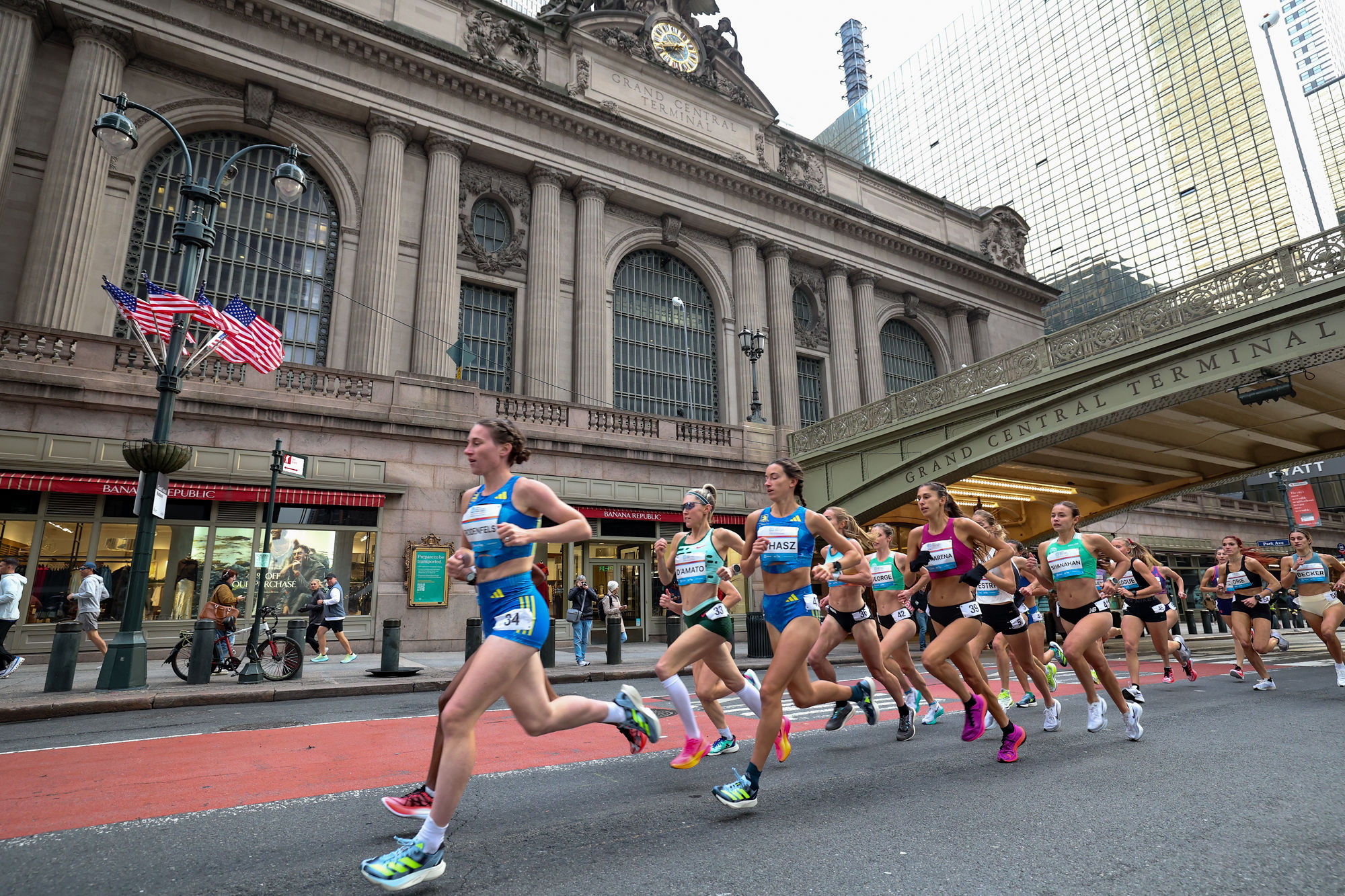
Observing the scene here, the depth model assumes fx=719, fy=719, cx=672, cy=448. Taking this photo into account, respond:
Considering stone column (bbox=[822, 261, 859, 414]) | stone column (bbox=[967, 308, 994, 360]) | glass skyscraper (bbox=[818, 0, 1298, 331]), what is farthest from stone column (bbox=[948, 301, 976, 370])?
glass skyscraper (bbox=[818, 0, 1298, 331])

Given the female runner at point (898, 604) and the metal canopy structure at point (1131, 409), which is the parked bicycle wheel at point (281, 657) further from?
the metal canopy structure at point (1131, 409)

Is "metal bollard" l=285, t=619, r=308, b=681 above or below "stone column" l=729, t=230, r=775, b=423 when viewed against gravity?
below

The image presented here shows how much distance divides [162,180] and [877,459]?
Result: 23.3 meters

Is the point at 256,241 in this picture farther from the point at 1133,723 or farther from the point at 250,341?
the point at 1133,723

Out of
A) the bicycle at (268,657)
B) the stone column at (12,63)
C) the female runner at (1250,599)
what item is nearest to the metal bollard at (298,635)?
the bicycle at (268,657)

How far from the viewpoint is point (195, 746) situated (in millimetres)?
6797

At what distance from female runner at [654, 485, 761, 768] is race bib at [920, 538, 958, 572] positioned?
6.18 feet

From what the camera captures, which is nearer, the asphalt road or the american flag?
the asphalt road

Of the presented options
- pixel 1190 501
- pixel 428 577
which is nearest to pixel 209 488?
pixel 428 577

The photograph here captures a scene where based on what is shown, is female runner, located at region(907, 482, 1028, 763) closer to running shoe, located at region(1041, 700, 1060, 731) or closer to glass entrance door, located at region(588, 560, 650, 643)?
running shoe, located at region(1041, 700, 1060, 731)

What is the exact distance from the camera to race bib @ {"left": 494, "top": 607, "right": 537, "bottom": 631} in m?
3.68

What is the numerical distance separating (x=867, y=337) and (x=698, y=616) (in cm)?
3064

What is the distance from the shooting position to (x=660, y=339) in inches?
1166

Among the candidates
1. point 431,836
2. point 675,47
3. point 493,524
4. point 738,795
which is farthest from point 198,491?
point 675,47
